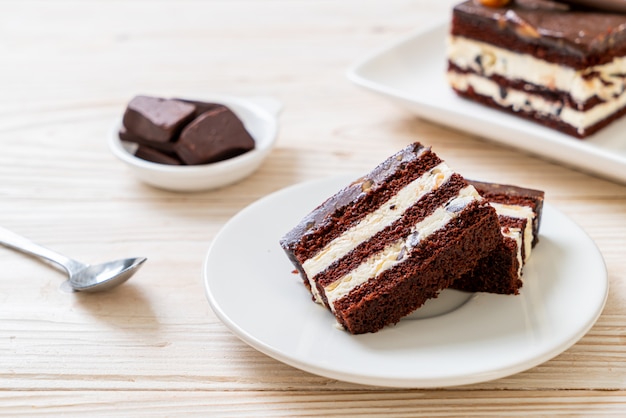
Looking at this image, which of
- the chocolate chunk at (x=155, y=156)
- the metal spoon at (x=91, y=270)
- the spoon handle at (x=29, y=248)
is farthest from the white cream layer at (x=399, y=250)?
the chocolate chunk at (x=155, y=156)

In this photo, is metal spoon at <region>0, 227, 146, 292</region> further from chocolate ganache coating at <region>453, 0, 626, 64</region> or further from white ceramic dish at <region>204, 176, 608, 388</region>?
chocolate ganache coating at <region>453, 0, 626, 64</region>

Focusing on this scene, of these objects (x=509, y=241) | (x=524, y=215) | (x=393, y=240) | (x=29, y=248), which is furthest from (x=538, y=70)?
(x=29, y=248)

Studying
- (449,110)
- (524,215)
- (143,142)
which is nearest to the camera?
(524,215)

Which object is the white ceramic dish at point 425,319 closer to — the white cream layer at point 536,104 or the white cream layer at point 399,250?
the white cream layer at point 399,250

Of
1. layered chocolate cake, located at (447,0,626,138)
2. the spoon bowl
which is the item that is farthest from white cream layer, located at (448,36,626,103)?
the spoon bowl

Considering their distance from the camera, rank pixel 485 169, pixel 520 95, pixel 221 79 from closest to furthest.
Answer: pixel 485 169, pixel 520 95, pixel 221 79

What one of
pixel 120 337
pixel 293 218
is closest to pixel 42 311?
pixel 120 337

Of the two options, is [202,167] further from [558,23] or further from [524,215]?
[558,23]

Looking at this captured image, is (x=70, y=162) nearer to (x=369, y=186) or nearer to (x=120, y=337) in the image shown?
(x=120, y=337)
